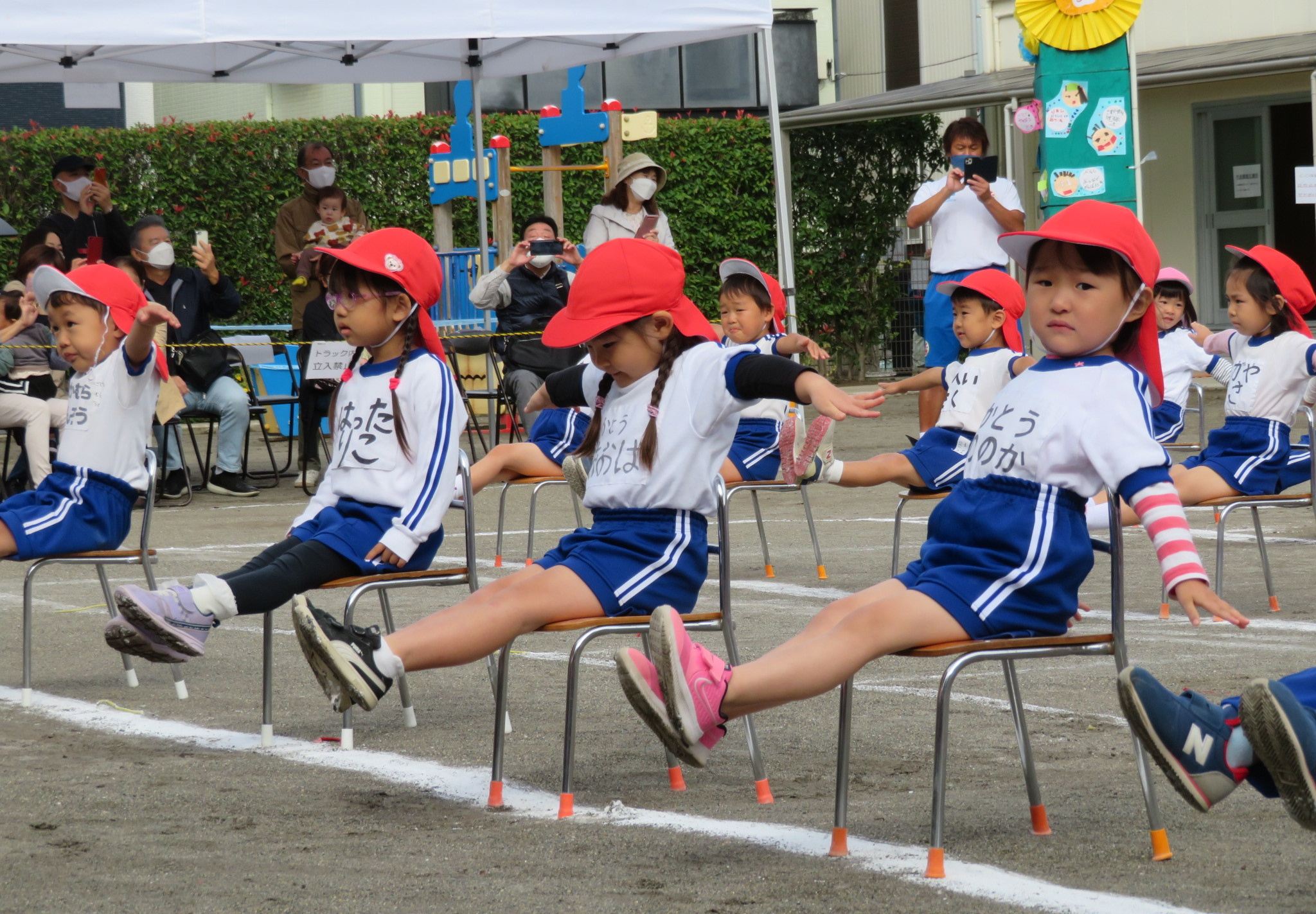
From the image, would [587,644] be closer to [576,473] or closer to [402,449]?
[402,449]

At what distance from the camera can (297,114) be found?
25.2m

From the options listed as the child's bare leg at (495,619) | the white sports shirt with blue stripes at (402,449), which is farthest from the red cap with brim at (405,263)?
the child's bare leg at (495,619)

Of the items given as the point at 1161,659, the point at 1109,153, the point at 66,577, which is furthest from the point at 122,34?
the point at 1161,659

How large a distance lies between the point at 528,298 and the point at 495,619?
8915 millimetres

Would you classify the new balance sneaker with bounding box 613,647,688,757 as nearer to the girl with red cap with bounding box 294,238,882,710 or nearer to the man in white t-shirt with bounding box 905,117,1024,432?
the girl with red cap with bounding box 294,238,882,710

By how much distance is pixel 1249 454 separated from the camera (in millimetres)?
7324

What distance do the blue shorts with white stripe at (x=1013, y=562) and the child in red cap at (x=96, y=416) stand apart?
324 centimetres

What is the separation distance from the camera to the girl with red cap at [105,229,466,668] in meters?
5.00

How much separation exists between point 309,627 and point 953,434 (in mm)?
4183

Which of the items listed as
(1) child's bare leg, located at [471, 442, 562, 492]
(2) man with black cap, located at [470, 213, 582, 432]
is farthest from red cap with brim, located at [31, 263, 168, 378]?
(2) man with black cap, located at [470, 213, 582, 432]

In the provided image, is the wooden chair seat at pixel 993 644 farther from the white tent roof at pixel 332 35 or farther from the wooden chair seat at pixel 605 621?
the white tent roof at pixel 332 35

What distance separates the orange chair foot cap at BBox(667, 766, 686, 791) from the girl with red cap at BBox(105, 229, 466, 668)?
1018 millimetres

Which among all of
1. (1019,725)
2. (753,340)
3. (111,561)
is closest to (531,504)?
(753,340)

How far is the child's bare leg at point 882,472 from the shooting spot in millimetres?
7633
